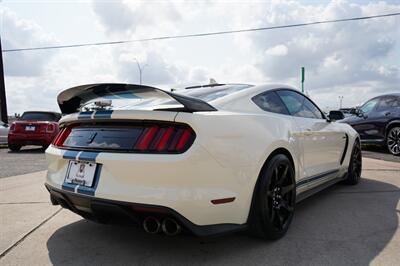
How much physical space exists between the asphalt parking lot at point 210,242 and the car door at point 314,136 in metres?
0.49

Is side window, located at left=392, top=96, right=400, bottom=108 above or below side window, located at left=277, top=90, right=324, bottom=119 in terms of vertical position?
below

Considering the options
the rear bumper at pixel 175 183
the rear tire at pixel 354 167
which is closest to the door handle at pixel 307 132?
the rear bumper at pixel 175 183

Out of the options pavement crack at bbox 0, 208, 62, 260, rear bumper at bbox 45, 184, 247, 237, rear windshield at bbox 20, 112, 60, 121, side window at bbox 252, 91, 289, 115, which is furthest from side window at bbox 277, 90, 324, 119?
rear windshield at bbox 20, 112, 60, 121

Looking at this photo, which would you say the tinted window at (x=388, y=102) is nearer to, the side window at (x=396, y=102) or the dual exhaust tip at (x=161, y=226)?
the side window at (x=396, y=102)

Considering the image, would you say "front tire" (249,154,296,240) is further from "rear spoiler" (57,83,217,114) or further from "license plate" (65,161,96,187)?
"license plate" (65,161,96,187)

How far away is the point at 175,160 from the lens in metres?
2.39

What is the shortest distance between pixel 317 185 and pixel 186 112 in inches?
89.1

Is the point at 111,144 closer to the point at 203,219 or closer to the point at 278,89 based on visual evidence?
the point at 203,219

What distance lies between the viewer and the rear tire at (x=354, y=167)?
5.23 meters

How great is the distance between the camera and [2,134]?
45.4ft

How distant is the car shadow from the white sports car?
0.22 meters

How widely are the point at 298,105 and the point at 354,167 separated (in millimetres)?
1909

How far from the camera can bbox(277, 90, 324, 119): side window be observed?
3771 mm

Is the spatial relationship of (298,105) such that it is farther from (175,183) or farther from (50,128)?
(50,128)
